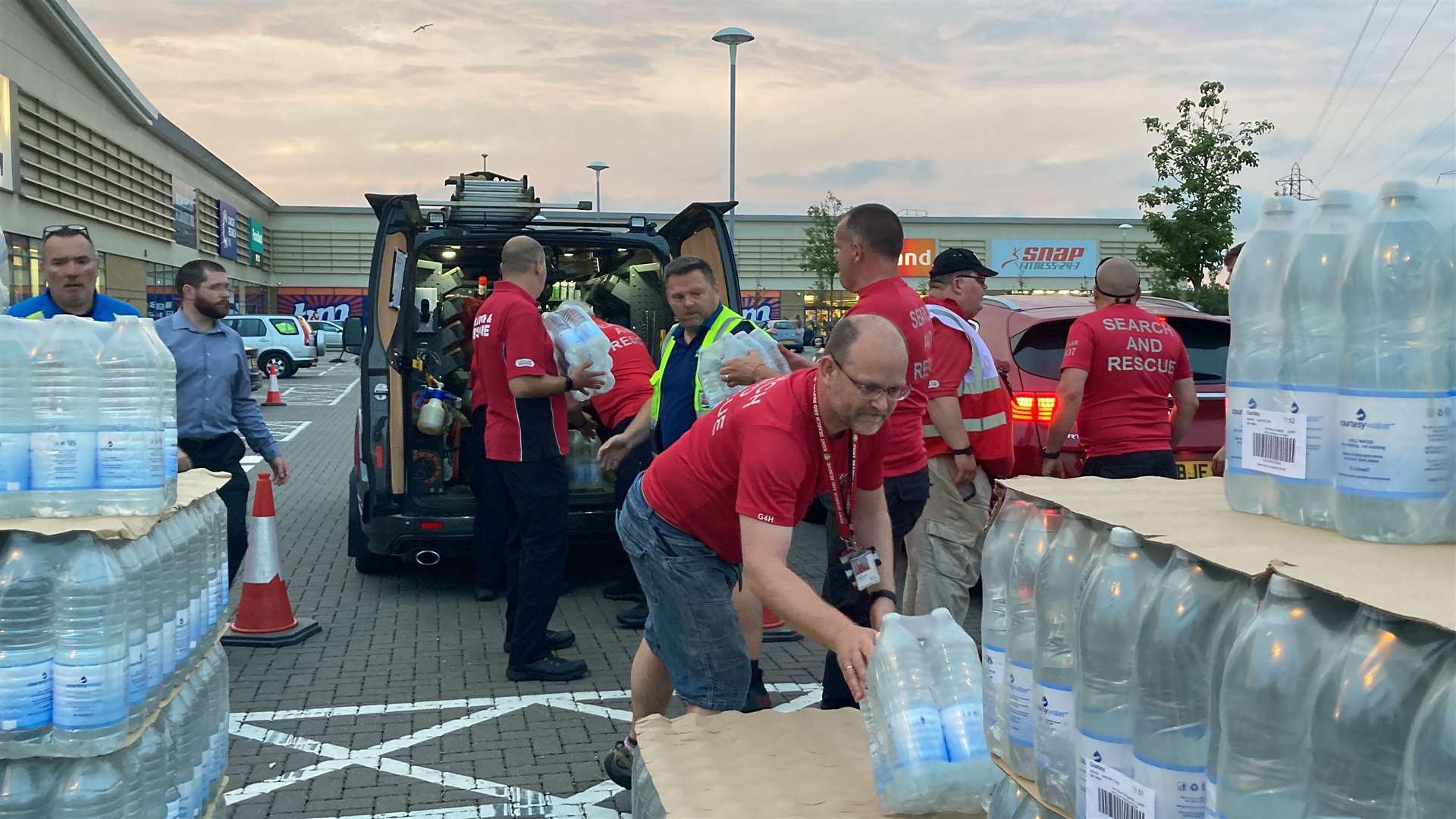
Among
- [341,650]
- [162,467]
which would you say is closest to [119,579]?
[162,467]

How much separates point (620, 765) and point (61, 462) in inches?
91.5

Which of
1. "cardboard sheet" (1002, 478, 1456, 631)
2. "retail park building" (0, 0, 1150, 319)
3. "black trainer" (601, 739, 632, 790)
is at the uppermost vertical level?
"retail park building" (0, 0, 1150, 319)

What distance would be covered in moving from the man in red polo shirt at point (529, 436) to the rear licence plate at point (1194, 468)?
3.30 meters

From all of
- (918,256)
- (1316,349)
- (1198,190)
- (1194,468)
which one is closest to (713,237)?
(1194,468)

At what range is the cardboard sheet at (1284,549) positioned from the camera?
149cm

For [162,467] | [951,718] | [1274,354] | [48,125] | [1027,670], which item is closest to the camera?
[1274,354]

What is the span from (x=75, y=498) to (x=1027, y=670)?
239 cm

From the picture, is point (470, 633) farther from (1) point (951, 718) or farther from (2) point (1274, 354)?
(2) point (1274, 354)

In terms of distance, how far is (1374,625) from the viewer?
4.92 ft

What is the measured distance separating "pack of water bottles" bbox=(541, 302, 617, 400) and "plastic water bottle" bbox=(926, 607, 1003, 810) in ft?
13.1

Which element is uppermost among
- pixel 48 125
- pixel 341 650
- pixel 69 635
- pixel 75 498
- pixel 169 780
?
pixel 48 125

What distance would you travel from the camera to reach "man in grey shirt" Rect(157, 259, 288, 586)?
18.7 feet

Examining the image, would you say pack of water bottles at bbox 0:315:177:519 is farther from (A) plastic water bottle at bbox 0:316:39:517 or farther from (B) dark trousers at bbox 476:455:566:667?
(B) dark trousers at bbox 476:455:566:667

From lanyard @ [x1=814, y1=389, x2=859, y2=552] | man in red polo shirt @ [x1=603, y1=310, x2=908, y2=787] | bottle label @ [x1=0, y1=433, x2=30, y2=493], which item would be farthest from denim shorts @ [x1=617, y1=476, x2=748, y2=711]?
bottle label @ [x1=0, y1=433, x2=30, y2=493]
